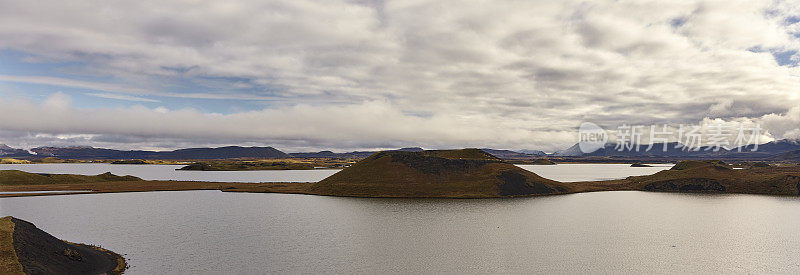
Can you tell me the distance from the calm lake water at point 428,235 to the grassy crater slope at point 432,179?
57.9ft

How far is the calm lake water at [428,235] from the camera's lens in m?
43.6

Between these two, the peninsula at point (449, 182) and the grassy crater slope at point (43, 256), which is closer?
the grassy crater slope at point (43, 256)

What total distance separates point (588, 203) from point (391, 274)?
81.0 metres

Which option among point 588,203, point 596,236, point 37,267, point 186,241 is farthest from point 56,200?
point 588,203

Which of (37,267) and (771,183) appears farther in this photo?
(771,183)

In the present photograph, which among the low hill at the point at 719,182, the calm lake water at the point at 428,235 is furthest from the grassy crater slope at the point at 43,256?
the low hill at the point at 719,182

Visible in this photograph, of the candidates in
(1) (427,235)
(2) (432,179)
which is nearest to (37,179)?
(2) (432,179)

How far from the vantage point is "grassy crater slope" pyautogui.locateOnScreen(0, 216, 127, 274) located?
118 feet

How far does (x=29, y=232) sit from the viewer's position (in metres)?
42.5

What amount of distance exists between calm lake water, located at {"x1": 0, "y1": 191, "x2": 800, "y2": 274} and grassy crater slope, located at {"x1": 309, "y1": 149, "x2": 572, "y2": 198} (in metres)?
17.7

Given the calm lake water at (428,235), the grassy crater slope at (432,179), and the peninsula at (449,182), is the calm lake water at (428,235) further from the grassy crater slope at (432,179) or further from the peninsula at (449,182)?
the peninsula at (449,182)

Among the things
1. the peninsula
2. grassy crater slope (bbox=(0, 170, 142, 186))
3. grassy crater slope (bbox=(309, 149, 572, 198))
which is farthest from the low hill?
grassy crater slope (bbox=(0, 170, 142, 186))

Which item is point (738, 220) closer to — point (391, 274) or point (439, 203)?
point (439, 203)

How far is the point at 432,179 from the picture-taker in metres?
126
